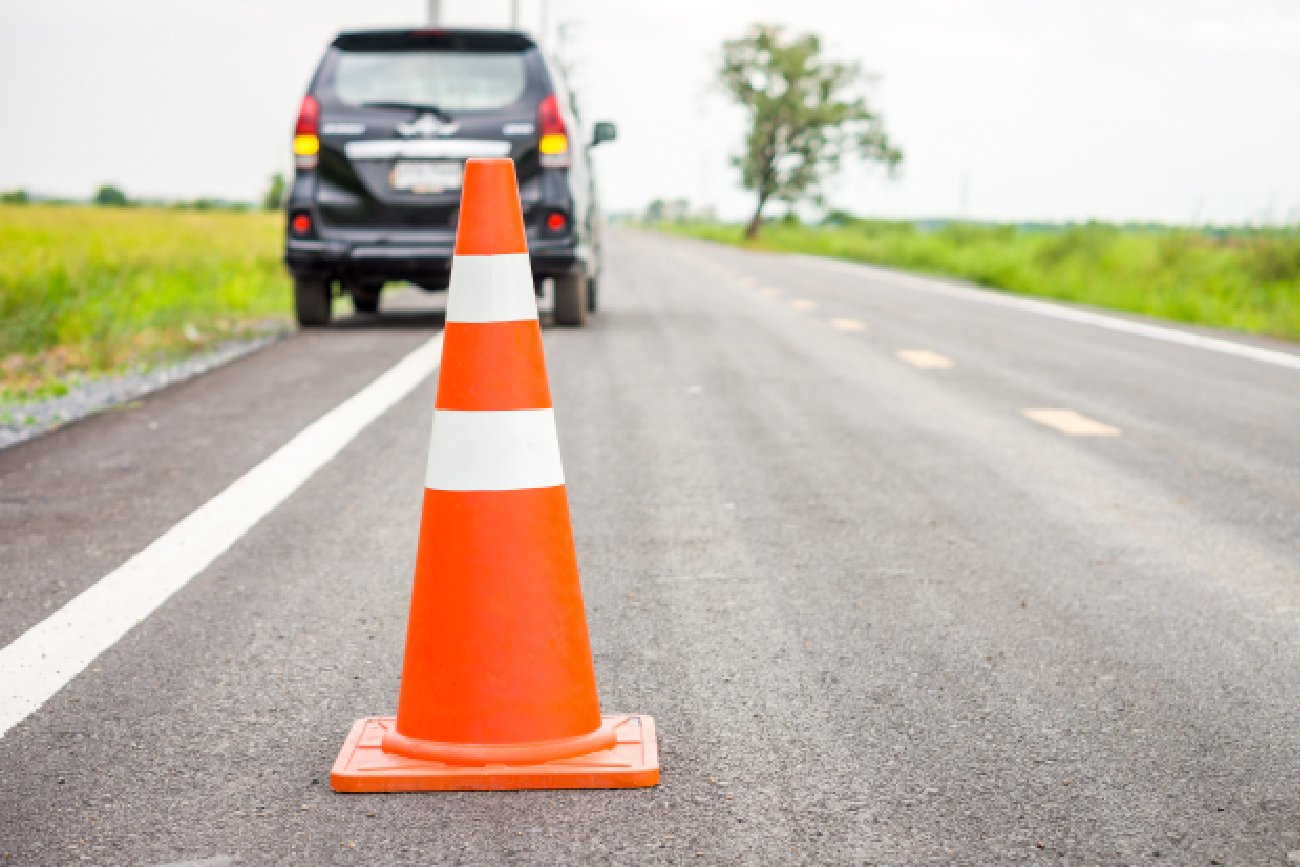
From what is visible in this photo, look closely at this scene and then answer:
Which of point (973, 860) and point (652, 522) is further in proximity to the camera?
point (652, 522)

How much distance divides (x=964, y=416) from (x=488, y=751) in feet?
15.9

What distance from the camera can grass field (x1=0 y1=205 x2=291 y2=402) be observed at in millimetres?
9648

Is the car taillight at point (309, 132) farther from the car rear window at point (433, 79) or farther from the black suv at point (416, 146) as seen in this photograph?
the car rear window at point (433, 79)

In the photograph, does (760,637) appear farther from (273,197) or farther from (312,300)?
(273,197)

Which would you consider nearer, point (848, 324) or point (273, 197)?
point (848, 324)

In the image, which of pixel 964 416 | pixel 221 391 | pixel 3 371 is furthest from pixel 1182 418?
pixel 3 371

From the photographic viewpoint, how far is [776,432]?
6.59 meters

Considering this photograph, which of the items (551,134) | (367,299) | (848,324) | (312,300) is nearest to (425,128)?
(551,134)

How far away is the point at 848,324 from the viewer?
12.8 meters

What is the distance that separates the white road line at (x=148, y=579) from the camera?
10.3 ft

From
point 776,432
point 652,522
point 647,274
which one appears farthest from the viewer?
point 647,274

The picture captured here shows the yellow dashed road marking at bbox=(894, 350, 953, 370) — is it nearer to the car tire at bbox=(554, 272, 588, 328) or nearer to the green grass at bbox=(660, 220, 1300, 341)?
the car tire at bbox=(554, 272, 588, 328)

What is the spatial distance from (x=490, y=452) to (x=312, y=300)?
8.57m

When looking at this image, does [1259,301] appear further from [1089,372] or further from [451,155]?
[451,155]
